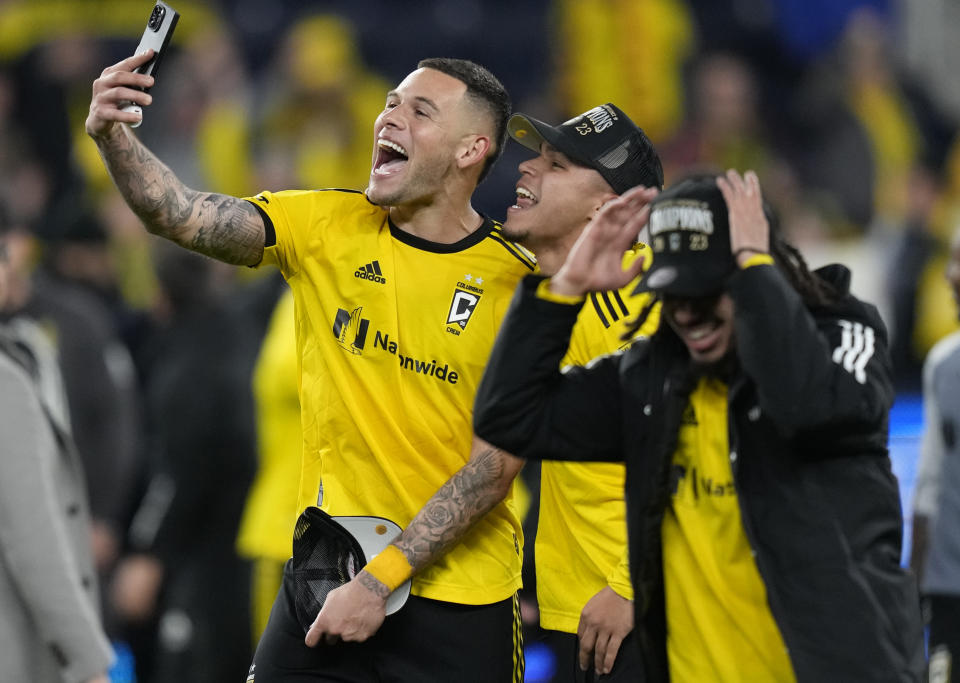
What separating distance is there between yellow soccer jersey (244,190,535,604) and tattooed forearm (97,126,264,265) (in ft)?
0.28

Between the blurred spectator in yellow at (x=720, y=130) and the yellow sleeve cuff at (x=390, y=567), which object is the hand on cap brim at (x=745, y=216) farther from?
the blurred spectator in yellow at (x=720, y=130)

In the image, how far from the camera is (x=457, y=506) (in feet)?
14.1

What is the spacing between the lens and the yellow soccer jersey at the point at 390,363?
4.37m

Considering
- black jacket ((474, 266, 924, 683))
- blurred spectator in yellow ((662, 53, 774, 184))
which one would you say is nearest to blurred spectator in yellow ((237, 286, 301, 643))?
black jacket ((474, 266, 924, 683))

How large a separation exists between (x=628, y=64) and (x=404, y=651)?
10202 millimetres

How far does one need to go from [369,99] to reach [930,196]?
471 cm

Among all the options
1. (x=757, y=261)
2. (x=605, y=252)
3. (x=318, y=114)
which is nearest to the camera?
(x=757, y=261)

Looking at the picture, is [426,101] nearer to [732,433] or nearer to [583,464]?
[583,464]

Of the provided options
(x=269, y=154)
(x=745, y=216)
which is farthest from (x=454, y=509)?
(x=269, y=154)

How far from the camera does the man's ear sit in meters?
4.65

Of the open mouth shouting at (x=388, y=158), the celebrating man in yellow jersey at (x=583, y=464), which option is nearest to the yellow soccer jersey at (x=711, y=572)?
the celebrating man in yellow jersey at (x=583, y=464)

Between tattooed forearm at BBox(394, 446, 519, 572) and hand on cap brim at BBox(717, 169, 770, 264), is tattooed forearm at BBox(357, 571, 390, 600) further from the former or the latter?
hand on cap brim at BBox(717, 169, 770, 264)

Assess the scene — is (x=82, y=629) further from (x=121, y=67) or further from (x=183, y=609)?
(x=183, y=609)

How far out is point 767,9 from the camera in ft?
48.6
